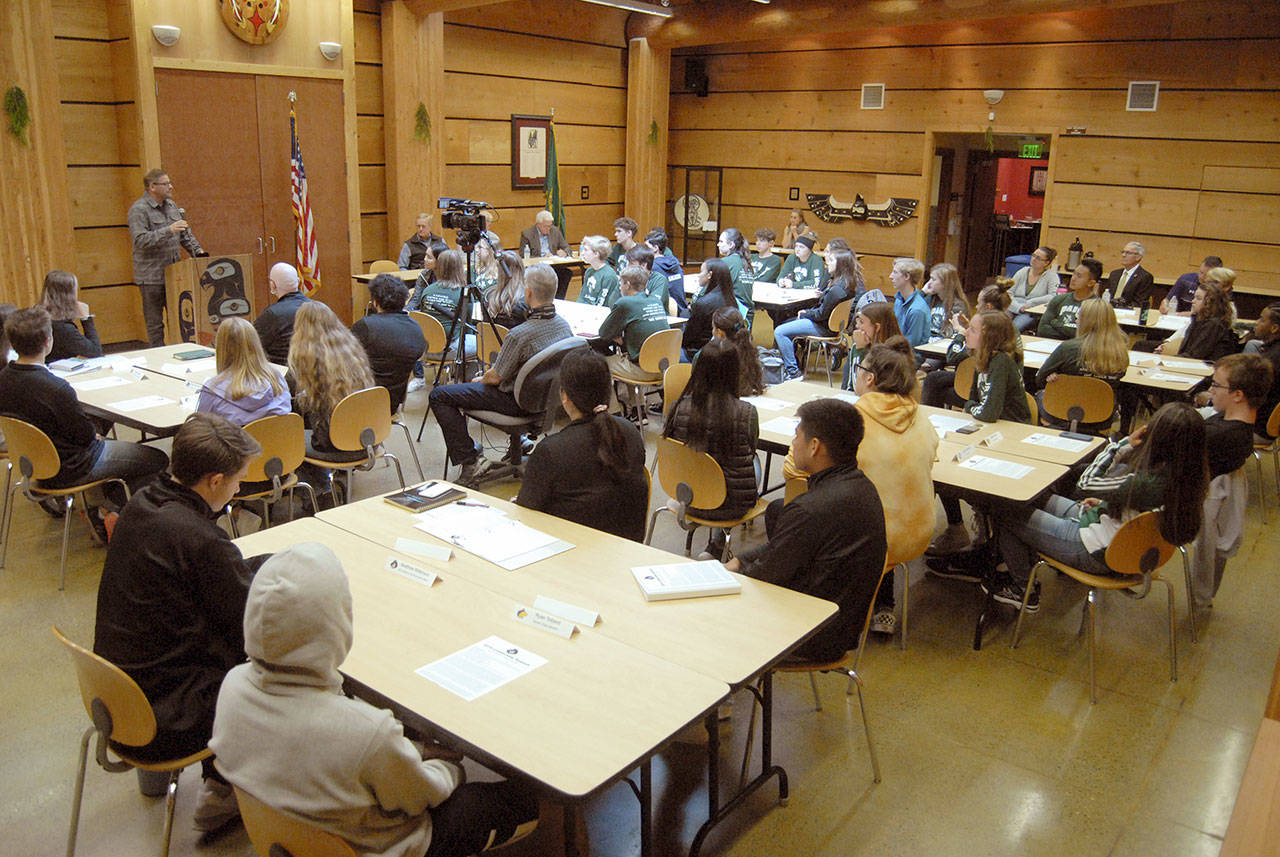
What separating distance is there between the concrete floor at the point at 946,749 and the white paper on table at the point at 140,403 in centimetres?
78

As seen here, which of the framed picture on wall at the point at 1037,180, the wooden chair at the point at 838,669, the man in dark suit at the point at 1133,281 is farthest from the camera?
the framed picture on wall at the point at 1037,180

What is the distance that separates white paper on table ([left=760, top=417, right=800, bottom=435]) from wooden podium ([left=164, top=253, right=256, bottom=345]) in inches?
219

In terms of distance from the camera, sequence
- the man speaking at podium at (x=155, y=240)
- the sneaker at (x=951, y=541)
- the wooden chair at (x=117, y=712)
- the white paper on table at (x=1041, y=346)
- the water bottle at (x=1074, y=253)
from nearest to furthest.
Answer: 1. the wooden chair at (x=117, y=712)
2. the sneaker at (x=951, y=541)
3. the white paper on table at (x=1041, y=346)
4. the man speaking at podium at (x=155, y=240)
5. the water bottle at (x=1074, y=253)

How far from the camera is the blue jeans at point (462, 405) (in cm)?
541

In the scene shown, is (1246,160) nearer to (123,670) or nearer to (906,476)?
(906,476)

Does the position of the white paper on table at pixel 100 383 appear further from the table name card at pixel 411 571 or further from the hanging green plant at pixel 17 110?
the hanging green plant at pixel 17 110

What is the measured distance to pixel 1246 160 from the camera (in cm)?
945

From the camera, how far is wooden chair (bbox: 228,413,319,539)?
4.20m

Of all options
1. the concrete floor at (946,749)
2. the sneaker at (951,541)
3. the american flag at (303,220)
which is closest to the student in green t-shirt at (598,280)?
the american flag at (303,220)

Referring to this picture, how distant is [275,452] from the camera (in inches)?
168

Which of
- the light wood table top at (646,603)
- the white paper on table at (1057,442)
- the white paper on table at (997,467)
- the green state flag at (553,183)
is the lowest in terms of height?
the light wood table top at (646,603)

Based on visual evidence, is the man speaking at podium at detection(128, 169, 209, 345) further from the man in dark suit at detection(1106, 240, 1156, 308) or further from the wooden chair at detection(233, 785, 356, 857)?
the man in dark suit at detection(1106, 240, 1156, 308)

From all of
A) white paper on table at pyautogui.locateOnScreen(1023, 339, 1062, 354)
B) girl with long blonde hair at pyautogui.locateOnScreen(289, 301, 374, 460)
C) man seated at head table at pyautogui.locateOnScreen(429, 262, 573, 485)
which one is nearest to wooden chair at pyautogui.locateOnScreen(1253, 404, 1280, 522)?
white paper on table at pyautogui.locateOnScreen(1023, 339, 1062, 354)

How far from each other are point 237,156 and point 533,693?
26.2 ft
